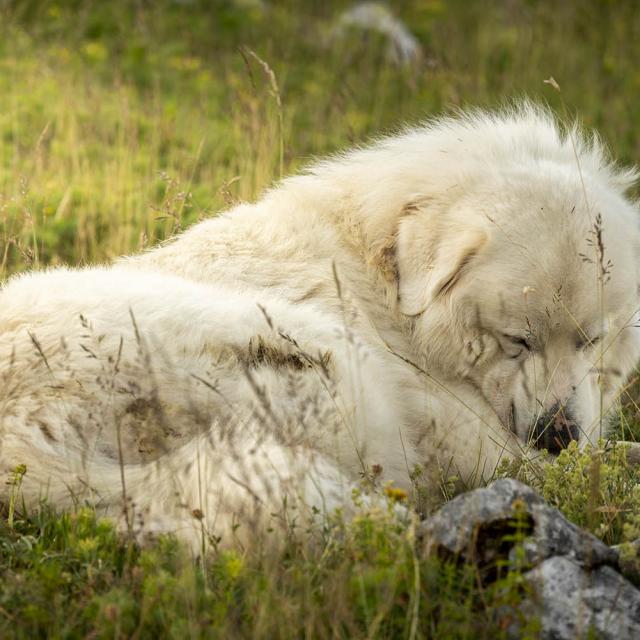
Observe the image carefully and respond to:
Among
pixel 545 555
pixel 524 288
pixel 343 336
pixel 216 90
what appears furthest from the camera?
pixel 216 90

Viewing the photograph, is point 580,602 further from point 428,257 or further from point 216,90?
point 216,90

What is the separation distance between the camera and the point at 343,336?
10.9 ft

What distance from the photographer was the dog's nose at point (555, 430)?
3.48 m

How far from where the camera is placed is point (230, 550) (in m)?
2.55

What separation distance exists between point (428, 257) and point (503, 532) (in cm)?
148

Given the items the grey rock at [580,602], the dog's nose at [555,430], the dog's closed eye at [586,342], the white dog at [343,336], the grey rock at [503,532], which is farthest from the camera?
the dog's closed eye at [586,342]

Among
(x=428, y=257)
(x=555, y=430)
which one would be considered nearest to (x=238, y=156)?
(x=428, y=257)

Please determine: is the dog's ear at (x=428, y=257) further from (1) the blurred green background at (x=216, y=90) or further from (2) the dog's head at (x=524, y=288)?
(1) the blurred green background at (x=216, y=90)

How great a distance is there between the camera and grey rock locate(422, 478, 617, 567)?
246 cm

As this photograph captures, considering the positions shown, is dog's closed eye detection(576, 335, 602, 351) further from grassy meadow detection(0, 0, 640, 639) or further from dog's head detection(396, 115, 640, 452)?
grassy meadow detection(0, 0, 640, 639)

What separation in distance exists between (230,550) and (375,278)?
5.32 feet

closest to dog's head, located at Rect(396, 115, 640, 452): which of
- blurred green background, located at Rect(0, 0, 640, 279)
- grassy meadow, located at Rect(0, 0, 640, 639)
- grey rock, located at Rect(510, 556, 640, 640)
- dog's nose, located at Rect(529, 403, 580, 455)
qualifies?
dog's nose, located at Rect(529, 403, 580, 455)

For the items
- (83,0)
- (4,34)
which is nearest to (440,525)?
(4,34)

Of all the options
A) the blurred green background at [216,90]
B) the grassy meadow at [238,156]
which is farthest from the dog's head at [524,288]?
the blurred green background at [216,90]
